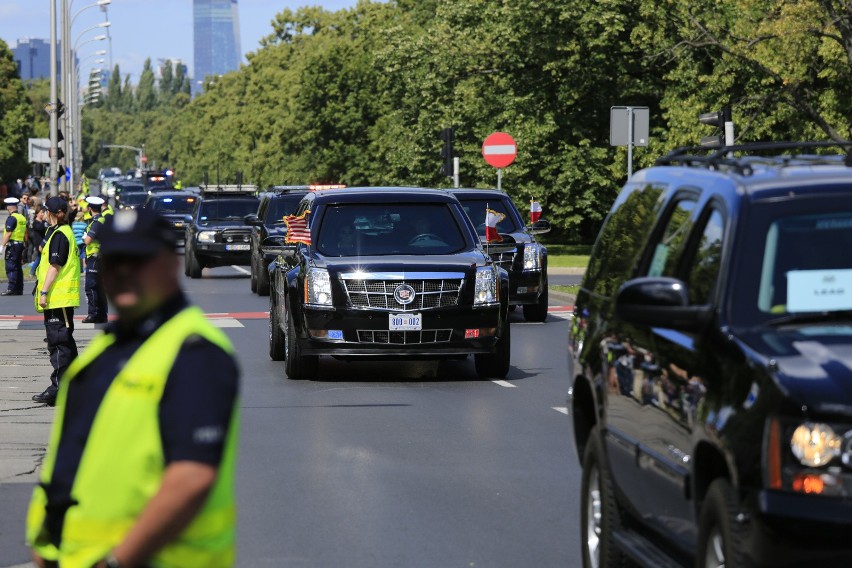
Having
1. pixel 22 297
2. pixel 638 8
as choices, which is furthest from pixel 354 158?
pixel 22 297

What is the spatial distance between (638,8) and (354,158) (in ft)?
137

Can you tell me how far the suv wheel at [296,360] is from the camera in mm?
16391

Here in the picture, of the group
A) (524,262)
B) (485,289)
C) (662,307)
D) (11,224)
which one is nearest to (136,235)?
(662,307)

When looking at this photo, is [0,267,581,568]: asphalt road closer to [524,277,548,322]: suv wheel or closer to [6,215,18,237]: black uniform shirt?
[524,277,548,322]: suv wheel

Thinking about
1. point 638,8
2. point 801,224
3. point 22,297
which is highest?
point 638,8

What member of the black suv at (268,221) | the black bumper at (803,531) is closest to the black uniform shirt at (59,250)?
the black bumper at (803,531)

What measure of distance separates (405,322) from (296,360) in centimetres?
111

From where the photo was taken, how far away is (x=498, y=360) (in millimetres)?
16734

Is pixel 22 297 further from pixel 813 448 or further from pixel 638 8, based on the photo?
pixel 813 448

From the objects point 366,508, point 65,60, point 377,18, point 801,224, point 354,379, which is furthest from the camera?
point 377,18

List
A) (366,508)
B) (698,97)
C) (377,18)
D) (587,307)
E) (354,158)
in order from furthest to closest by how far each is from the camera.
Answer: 1. (377,18)
2. (354,158)
3. (698,97)
4. (366,508)
5. (587,307)

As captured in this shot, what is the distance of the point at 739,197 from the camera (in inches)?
245

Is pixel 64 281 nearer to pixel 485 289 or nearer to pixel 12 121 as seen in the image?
pixel 485 289

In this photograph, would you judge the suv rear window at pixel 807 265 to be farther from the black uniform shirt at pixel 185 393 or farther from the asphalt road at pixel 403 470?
the black uniform shirt at pixel 185 393
